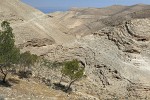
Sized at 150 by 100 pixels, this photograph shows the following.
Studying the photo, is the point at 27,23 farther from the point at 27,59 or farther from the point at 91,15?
the point at 91,15

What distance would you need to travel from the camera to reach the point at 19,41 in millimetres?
46031

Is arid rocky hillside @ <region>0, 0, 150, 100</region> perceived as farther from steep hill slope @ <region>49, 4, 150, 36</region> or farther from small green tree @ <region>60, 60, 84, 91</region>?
steep hill slope @ <region>49, 4, 150, 36</region>

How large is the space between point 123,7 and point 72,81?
124056 millimetres

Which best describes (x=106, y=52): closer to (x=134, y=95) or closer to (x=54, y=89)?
(x=134, y=95)

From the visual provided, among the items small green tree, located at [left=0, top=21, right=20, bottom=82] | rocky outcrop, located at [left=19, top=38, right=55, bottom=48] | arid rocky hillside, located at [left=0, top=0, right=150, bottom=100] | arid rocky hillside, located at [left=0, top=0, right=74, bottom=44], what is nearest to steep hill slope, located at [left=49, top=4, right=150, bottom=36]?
arid rocky hillside, located at [left=0, top=0, right=74, bottom=44]

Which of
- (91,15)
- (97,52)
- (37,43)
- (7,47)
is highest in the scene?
(7,47)

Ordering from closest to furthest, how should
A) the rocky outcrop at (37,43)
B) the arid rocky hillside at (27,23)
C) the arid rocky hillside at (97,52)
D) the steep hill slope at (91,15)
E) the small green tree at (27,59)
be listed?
the small green tree at (27,59) → the arid rocky hillside at (97,52) → the rocky outcrop at (37,43) → the arid rocky hillside at (27,23) → the steep hill slope at (91,15)

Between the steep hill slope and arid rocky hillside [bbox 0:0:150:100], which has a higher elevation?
arid rocky hillside [bbox 0:0:150:100]

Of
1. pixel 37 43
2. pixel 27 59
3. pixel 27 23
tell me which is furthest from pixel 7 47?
pixel 27 23

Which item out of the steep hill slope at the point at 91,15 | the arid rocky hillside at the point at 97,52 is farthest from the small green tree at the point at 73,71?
the steep hill slope at the point at 91,15

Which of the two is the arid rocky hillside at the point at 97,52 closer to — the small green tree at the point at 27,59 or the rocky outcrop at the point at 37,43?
the rocky outcrop at the point at 37,43

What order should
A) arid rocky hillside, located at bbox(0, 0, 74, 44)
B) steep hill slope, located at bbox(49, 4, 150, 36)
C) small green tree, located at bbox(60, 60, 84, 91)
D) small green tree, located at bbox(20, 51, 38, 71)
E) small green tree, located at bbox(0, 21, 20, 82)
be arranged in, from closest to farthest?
small green tree, located at bbox(0, 21, 20, 82) → small green tree, located at bbox(60, 60, 84, 91) → small green tree, located at bbox(20, 51, 38, 71) → arid rocky hillside, located at bbox(0, 0, 74, 44) → steep hill slope, located at bbox(49, 4, 150, 36)

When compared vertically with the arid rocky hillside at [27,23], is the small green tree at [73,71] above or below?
below

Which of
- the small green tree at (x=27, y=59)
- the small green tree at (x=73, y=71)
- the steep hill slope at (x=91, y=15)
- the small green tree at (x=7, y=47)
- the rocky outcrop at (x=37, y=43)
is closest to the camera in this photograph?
the small green tree at (x=7, y=47)
